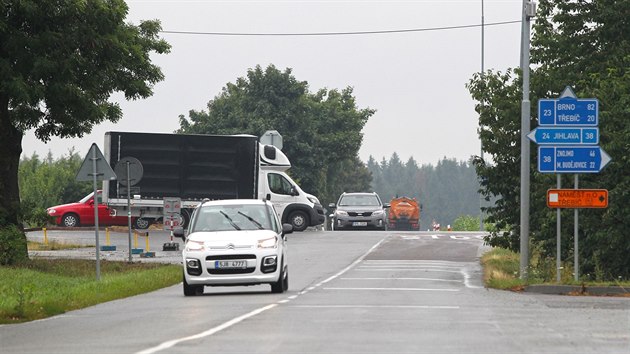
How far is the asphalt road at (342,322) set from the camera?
13656 mm

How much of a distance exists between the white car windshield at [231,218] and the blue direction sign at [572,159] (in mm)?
5400

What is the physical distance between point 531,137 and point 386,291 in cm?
417

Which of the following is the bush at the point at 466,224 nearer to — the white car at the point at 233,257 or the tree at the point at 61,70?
the tree at the point at 61,70

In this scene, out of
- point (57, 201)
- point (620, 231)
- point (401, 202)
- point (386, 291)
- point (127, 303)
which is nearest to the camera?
point (127, 303)

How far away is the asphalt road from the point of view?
44.8 ft

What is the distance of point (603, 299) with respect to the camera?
23094 millimetres

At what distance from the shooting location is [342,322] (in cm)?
1673

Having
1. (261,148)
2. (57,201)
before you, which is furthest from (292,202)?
(57,201)

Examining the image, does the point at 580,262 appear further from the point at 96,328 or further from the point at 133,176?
the point at 96,328

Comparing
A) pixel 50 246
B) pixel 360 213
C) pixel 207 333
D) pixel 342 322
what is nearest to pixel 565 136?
pixel 342 322

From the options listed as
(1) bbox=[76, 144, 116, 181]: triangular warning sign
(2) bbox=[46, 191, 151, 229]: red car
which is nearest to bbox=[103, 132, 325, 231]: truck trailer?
(2) bbox=[46, 191, 151, 229]: red car

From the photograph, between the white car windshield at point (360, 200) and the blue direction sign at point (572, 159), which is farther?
the white car windshield at point (360, 200)

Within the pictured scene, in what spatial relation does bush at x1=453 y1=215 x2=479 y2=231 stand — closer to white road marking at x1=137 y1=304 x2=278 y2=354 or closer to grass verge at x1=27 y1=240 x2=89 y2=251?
grass verge at x1=27 y1=240 x2=89 y2=251

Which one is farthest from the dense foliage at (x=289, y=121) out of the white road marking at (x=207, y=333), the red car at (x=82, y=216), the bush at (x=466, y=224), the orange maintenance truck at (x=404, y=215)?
the white road marking at (x=207, y=333)
